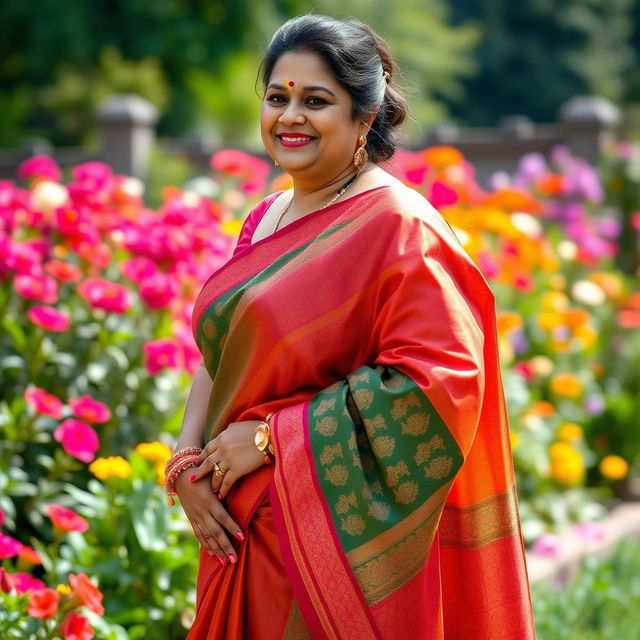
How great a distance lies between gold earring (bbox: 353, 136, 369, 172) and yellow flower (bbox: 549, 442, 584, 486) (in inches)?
112

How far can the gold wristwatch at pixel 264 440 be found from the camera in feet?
6.51

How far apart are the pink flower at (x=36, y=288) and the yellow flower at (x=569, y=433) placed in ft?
7.63

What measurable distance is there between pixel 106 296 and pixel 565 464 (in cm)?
215

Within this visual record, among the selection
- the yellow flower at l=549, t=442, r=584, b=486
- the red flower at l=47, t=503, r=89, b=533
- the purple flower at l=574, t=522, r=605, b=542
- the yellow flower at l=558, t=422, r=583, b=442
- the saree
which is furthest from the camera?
the yellow flower at l=558, t=422, r=583, b=442

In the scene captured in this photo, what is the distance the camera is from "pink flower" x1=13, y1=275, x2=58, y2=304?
3.45 metres

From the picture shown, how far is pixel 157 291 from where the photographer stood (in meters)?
3.54

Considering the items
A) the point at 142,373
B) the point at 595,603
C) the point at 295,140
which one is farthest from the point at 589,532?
the point at 295,140

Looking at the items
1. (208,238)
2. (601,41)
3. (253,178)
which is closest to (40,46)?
(253,178)

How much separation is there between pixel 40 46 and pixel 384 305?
1680 cm

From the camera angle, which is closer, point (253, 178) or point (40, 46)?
point (253, 178)

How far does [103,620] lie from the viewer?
2703 millimetres

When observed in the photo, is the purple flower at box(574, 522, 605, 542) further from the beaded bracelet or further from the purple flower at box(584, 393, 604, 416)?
the beaded bracelet

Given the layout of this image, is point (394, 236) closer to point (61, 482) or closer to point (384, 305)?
point (384, 305)

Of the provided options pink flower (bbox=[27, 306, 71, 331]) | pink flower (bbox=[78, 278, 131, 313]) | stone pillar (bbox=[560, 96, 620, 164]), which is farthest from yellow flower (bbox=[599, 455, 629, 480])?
stone pillar (bbox=[560, 96, 620, 164])
